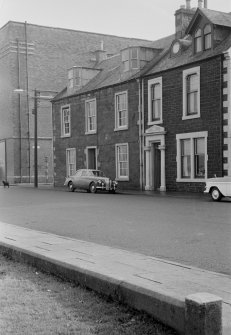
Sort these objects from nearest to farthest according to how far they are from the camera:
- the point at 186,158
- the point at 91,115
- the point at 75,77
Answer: the point at 186,158 < the point at 91,115 < the point at 75,77

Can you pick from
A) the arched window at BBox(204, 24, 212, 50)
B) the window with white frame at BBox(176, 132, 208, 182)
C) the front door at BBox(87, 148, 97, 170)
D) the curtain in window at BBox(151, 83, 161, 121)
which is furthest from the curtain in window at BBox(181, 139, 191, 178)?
the front door at BBox(87, 148, 97, 170)

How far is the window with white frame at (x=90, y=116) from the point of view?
33.0 meters

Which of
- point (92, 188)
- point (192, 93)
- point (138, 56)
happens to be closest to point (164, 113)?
point (192, 93)

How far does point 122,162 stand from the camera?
1189 inches

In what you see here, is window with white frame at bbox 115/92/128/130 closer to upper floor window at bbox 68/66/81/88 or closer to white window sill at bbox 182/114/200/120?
white window sill at bbox 182/114/200/120

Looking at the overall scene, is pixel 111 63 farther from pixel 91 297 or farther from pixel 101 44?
pixel 91 297

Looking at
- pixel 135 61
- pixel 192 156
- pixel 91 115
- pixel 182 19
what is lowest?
pixel 192 156

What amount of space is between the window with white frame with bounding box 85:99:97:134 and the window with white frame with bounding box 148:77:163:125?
6001 mm

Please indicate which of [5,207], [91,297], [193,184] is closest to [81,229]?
[91,297]

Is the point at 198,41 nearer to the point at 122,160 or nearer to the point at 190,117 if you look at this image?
the point at 190,117

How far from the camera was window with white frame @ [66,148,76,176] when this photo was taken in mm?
35094

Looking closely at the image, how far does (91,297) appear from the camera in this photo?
5.12 metres

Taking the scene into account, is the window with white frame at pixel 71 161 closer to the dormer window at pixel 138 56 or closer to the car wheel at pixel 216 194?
the dormer window at pixel 138 56

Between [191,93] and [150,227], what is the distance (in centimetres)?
1471
